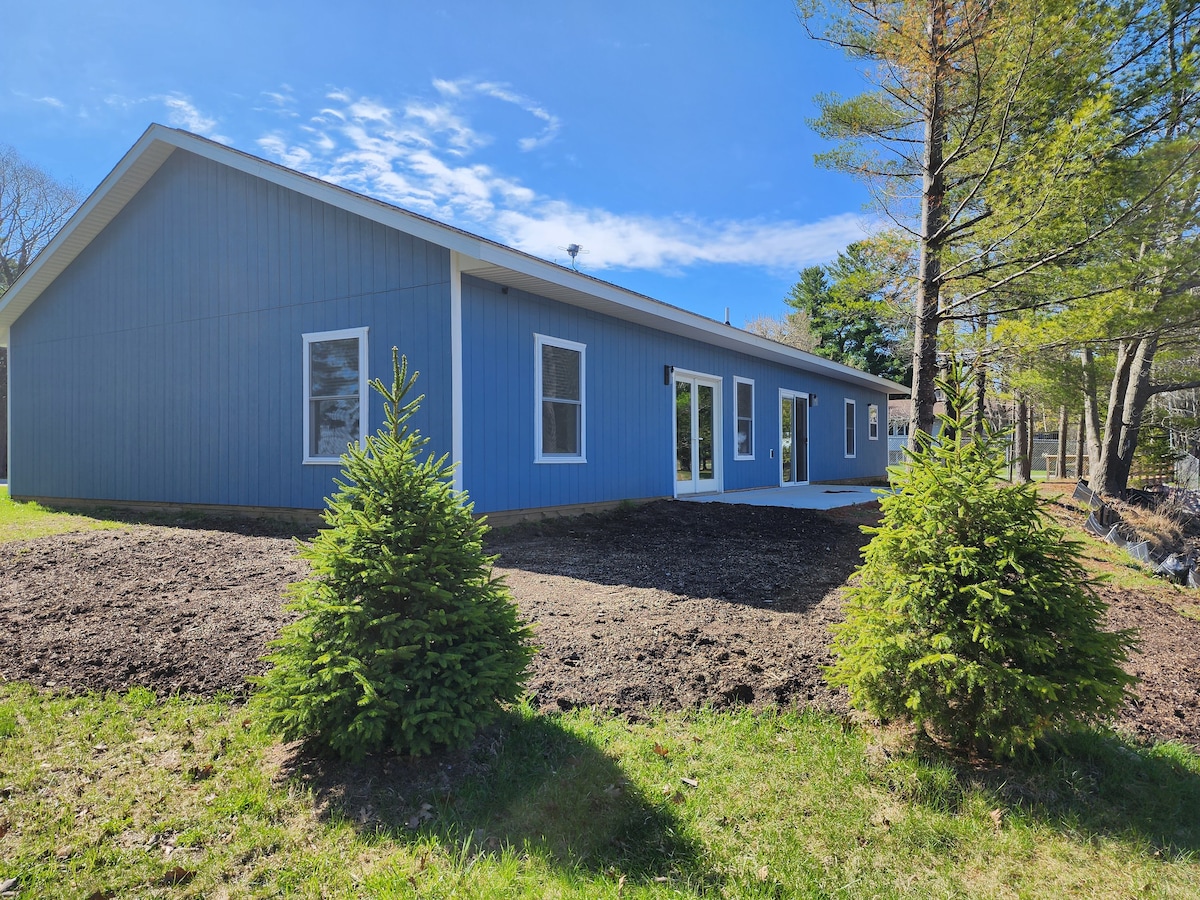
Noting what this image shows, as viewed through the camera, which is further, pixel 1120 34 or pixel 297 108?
pixel 297 108

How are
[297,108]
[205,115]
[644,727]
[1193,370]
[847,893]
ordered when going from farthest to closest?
[1193,370] < [205,115] < [297,108] < [644,727] < [847,893]

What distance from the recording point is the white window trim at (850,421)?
1828 centimetres

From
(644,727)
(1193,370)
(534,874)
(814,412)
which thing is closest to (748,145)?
(814,412)

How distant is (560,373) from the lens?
361 inches

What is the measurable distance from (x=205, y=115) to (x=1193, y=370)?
739 inches

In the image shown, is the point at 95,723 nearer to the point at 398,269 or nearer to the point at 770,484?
the point at 398,269

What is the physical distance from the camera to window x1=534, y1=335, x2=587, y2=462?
28.9ft

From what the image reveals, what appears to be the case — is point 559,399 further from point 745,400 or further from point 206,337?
point 745,400

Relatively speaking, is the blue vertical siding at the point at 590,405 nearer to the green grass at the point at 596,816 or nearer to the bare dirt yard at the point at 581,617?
the bare dirt yard at the point at 581,617

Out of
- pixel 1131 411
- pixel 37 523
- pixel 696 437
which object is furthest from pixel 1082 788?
pixel 1131 411

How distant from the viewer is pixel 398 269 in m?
8.03

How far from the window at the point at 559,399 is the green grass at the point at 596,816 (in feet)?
19.9

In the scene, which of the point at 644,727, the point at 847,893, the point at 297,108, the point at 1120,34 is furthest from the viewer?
the point at 297,108

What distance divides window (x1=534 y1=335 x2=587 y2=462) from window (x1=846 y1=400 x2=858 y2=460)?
11.3 meters
